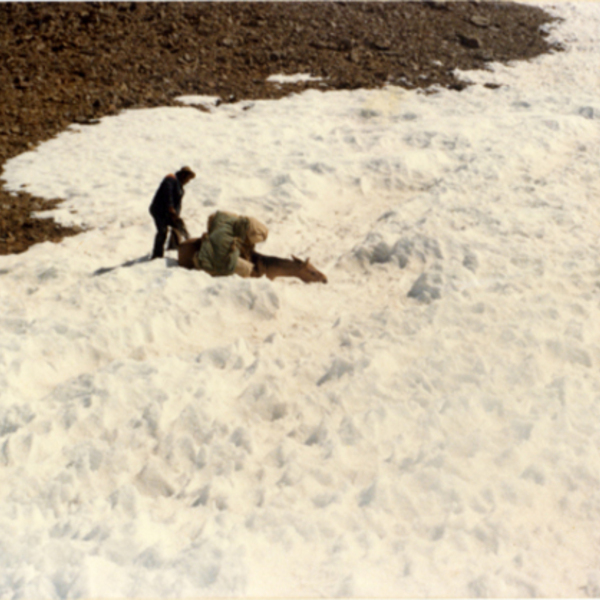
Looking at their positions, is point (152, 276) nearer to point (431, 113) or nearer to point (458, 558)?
point (458, 558)

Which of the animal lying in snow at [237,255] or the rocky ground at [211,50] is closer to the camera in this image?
the animal lying in snow at [237,255]

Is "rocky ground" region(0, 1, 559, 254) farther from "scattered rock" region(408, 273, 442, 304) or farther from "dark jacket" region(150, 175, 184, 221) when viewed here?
"scattered rock" region(408, 273, 442, 304)

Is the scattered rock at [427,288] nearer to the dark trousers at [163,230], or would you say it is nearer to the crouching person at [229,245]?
the crouching person at [229,245]

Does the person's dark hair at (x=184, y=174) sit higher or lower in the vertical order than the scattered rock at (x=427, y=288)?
higher

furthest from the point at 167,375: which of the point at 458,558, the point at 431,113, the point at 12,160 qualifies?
the point at 431,113

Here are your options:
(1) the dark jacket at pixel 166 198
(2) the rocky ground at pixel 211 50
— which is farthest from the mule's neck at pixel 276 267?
(2) the rocky ground at pixel 211 50

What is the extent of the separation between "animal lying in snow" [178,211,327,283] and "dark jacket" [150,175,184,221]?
895mm

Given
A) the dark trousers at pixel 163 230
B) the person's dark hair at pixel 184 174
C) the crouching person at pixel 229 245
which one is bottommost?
the dark trousers at pixel 163 230

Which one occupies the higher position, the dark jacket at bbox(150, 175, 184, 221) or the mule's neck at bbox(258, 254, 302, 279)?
the dark jacket at bbox(150, 175, 184, 221)

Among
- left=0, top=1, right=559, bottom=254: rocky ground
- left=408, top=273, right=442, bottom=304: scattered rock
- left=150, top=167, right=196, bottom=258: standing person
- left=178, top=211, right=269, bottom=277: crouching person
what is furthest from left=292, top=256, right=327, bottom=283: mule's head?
left=0, top=1, right=559, bottom=254: rocky ground

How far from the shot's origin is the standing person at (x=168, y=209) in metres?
9.63

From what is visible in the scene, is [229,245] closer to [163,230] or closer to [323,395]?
[163,230]

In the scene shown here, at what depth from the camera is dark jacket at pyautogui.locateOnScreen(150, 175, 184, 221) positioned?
962 centimetres

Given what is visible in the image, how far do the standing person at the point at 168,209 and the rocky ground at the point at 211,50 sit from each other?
6690 mm
